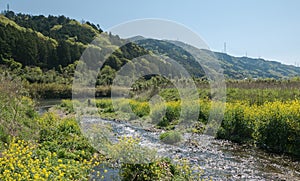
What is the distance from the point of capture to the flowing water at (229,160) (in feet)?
24.9

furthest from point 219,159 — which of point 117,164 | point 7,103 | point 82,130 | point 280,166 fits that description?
point 7,103

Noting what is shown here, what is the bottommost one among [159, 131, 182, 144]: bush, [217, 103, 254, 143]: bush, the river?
the river

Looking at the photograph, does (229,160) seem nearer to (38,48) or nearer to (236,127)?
(236,127)

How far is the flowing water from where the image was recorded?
7.59m

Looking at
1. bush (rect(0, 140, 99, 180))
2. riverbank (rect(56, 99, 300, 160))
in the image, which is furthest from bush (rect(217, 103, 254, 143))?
bush (rect(0, 140, 99, 180))

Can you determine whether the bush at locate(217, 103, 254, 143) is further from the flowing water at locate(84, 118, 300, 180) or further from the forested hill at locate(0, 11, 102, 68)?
the forested hill at locate(0, 11, 102, 68)

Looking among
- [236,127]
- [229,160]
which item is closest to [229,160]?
[229,160]

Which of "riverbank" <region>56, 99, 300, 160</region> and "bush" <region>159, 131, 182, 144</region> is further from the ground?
"riverbank" <region>56, 99, 300, 160</region>

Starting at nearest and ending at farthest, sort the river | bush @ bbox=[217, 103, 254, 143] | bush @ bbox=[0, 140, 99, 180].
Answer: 1. bush @ bbox=[0, 140, 99, 180]
2. the river
3. bush @ bbox=[217, 103, 254, 143]

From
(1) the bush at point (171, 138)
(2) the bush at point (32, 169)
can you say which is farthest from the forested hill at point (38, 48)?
(2) the bush at point (32, 169)

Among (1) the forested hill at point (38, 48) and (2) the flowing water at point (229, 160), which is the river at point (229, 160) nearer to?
(2) the flowing water at point (229, 160)

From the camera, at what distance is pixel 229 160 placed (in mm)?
9188

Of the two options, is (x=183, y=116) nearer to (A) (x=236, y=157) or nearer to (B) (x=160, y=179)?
(A) (x=236, y=157)

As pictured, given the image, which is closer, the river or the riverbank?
the river
